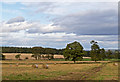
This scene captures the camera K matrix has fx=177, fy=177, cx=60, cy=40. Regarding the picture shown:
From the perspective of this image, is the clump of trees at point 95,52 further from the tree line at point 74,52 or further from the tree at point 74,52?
the tree at point 74,52

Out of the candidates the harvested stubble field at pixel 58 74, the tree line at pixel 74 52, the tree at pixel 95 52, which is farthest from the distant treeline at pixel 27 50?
the harvested stubble field at pixel 58 74

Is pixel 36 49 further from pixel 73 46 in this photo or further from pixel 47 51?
pixel 73 46

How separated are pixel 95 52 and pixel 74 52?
23008 millimetres

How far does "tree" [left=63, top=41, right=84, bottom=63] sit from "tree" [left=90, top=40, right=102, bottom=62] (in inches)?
673

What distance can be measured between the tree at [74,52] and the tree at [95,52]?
56.1 feet

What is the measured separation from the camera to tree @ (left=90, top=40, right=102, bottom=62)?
9462 cm

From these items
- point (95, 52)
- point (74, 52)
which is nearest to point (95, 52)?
point (95, 52)

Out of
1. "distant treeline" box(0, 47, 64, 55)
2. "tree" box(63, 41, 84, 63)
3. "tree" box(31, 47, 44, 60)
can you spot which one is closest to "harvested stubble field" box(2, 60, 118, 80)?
"tree" box(63, 41, 84, 63)

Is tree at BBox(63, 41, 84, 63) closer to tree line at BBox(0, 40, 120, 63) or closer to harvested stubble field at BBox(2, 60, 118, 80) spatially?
tree line at BBox(0, 40, 120, 63)

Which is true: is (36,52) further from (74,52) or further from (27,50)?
(74,52)

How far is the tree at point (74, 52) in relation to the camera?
77.4 meters

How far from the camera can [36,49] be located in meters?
119

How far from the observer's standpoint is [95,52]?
9662 centimetres

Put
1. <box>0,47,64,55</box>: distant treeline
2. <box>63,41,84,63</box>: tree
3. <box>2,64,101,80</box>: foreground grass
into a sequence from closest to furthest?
<box>2,64,101,80</box>: foreground grass → <box>63,41,84,63</box>: tree → <box>0,47,64,55</box>: distant treeline
